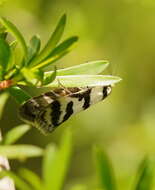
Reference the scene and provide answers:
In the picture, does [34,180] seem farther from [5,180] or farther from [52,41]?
[52,41]

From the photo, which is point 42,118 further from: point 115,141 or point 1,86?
point 115,141

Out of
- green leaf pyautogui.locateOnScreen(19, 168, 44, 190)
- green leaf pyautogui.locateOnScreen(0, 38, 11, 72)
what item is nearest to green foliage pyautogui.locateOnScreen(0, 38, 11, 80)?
green leaf pyautogui.locateOnScreen(0, 38, 11, 72)

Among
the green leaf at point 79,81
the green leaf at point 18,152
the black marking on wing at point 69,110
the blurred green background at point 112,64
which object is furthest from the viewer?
the blurred green background at point 112,64

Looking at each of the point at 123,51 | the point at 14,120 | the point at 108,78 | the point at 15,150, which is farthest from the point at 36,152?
the point at 14,120

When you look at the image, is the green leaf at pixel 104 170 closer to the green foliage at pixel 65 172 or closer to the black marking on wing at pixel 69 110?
the green foliage at pixel 65 172

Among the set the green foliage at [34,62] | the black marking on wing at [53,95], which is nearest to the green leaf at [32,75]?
the green foliage at [34,62]
